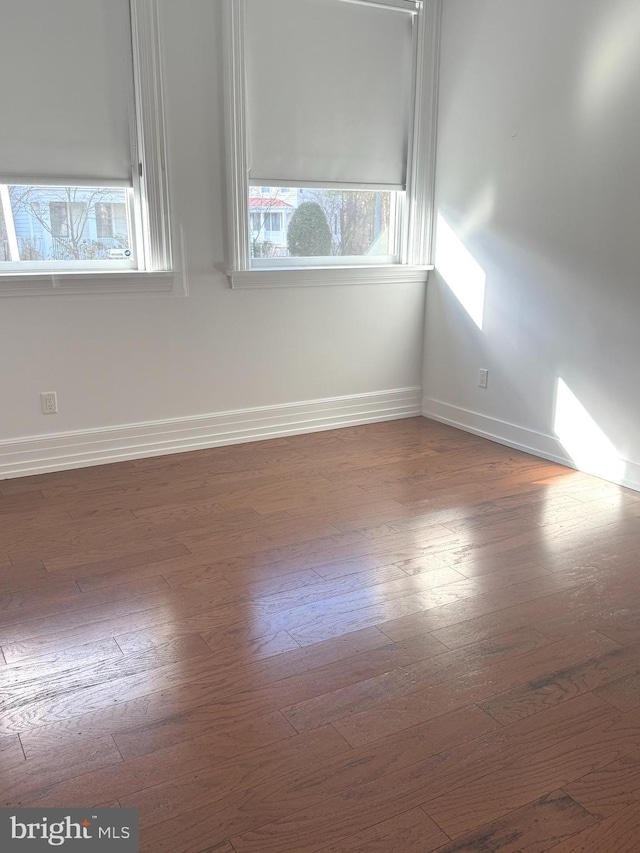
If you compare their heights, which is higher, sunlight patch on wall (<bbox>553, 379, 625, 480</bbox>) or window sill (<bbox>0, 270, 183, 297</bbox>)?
window sill (<bbox>0, 270, 183, 297</bbox>)

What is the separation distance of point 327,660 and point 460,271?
2.92 m

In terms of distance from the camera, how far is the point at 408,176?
4.50m

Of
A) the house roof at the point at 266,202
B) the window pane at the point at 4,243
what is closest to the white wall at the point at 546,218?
the house roof at the point at 266,202

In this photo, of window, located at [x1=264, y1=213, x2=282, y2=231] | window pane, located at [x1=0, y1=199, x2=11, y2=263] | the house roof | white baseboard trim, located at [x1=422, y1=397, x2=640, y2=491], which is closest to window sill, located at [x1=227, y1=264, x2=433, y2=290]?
window, located at [x1=264, y1=213, x2=282, y2=231]

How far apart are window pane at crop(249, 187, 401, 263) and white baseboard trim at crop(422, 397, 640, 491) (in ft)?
3.49

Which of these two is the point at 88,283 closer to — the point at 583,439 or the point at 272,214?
the point at 272,214

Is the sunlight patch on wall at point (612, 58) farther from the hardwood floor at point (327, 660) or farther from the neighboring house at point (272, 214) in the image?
the hardwood floor at point (327, 660)

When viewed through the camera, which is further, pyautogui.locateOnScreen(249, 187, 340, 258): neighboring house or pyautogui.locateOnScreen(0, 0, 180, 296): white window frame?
pyautogui.locateOnScreen(249, 187, 340, 258): neighboring house

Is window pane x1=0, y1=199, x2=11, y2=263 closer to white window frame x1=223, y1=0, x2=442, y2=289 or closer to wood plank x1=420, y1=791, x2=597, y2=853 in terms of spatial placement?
white window frame x1=223, y1=0, x2=442, y2=289

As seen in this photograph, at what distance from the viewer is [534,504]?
3422mm

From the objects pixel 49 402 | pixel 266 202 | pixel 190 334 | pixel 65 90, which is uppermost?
pixel 65 90

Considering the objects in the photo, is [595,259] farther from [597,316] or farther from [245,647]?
[245,647]

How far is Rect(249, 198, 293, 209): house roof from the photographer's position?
408 cm

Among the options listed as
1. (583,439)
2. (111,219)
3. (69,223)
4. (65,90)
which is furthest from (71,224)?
(583,439)
